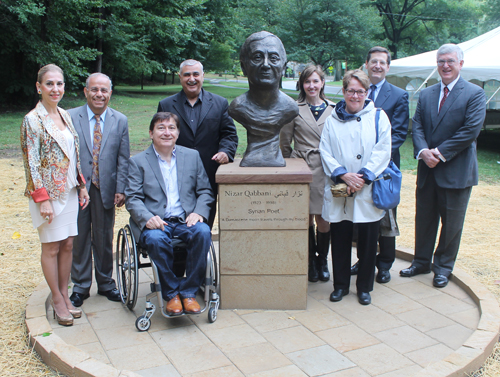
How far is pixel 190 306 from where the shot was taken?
3459 mm

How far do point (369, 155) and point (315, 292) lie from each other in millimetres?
1286

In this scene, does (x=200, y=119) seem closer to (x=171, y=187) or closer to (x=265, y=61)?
(x=171, y=187)

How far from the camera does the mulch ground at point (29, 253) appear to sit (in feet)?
10.3

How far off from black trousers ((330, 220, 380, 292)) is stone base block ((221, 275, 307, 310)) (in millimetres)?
364

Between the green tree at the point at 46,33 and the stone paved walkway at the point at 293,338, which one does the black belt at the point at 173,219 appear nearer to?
the stone paved walkway at the point at 293,338

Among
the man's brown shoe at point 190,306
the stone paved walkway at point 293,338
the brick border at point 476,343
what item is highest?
the man's brown shoe at point 190,306

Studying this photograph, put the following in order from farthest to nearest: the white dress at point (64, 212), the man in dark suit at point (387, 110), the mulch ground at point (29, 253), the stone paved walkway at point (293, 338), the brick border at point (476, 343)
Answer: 1. the man in dark suit at point (387, 110)
2. the white dress at point (64, 212)
3. the mulch ground at point (29, 253)
4. the stone paved walkway at point (293, 338)
5. the brick border at point (476, 343)

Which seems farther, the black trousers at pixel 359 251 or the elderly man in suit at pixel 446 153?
the elderly man in suit at pixel 446 153

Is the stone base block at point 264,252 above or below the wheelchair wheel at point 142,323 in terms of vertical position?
above

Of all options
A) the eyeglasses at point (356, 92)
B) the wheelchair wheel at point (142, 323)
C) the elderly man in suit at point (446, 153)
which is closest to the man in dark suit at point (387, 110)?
the elderly man in suit at point (446, 153)

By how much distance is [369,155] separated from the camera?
377 centimetres

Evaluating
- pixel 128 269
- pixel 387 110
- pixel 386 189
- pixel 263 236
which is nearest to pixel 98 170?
pixel 128 269

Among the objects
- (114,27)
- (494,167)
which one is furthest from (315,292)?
(114,27)

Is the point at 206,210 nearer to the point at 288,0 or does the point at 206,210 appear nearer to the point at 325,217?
the point at 325,217
